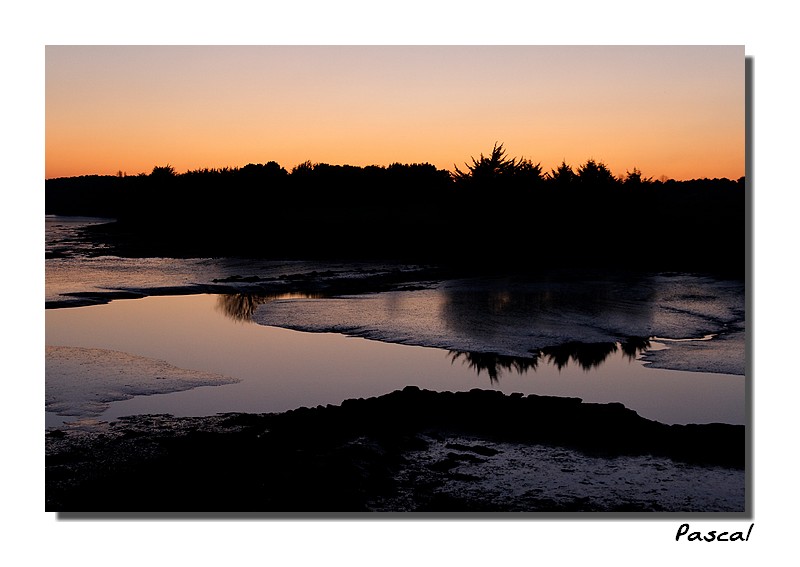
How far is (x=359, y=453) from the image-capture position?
604cm

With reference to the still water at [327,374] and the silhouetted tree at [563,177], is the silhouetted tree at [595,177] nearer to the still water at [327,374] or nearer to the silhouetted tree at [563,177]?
the silhouetted tree at [563,177]

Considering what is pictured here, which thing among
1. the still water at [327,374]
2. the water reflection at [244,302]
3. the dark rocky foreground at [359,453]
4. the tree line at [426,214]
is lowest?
the dark rocky foreground at [359,453]

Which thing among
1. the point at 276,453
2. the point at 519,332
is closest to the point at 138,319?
the point at 519,332

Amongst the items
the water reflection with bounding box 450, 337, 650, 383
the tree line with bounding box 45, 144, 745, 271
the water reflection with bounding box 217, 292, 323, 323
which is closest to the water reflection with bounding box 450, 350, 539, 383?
the water reflection with bounding box 450, 337, 650, 383

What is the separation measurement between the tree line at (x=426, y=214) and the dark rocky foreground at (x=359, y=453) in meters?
4.62

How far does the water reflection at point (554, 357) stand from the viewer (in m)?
9.33

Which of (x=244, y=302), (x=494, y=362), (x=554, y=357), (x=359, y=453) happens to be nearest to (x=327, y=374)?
(x=494, y=362)

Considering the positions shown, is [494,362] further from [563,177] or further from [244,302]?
[563,177]

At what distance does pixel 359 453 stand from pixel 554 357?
14.5ft

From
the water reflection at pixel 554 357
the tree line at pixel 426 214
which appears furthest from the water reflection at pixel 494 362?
the tree line at pixel 426 214

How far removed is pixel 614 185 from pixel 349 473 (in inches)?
773

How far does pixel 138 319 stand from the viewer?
41.3 ft

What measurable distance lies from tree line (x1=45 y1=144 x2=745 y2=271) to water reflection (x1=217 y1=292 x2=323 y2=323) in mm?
2843

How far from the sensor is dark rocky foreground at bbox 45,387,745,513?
17.9 feet
